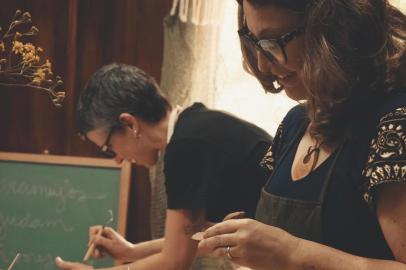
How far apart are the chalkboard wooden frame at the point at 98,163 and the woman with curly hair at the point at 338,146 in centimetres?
142

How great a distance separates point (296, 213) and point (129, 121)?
2.82 ft

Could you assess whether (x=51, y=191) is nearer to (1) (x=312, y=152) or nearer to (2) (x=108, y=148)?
(2) (x=108, y=148)

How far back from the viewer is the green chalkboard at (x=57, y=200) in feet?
8.12

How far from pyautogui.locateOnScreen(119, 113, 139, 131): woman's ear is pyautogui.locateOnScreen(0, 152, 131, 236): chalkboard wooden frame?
65cm

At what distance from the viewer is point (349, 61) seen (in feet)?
3.49

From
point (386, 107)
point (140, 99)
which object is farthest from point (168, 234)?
point (386, 107)

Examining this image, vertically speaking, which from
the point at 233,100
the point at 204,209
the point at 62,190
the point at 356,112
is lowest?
the point at 62,190

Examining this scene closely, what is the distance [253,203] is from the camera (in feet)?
5.59

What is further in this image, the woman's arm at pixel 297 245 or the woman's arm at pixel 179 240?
the woman's arm at pixel 179 240

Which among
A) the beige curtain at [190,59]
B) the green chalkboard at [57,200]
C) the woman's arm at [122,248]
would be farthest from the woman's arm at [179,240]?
the green chalkboard at [57,200]

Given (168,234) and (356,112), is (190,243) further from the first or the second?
(356,112)

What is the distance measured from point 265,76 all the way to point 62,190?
143 centimetres

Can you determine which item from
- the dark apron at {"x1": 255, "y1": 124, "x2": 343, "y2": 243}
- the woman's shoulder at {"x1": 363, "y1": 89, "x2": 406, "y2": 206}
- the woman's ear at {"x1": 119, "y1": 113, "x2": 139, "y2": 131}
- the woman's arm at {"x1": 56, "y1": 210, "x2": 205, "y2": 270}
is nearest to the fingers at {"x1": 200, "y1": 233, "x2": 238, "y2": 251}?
the dark apron at {"x1": 255, "y1": 124, "x2": 343, "y2": 243}

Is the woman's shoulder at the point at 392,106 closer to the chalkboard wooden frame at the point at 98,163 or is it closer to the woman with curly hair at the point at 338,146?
the woman with curly hair at the point at 338,146
